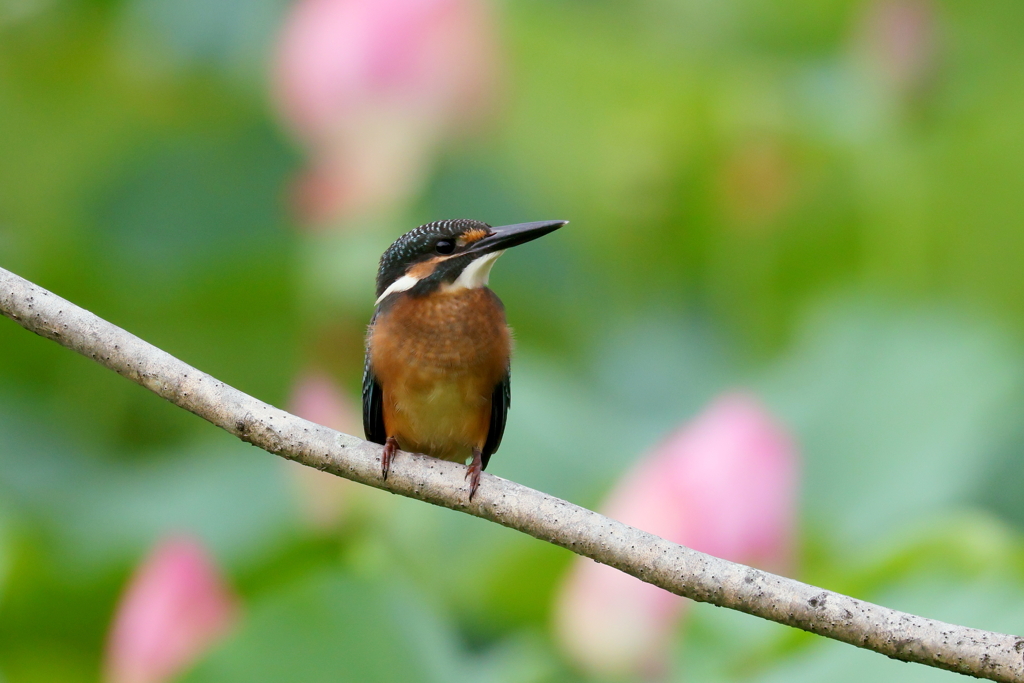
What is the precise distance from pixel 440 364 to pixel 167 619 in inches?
29.1

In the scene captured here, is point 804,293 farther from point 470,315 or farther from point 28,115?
point 28,115

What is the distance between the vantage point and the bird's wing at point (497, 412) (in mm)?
1866

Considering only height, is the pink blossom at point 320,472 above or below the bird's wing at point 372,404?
below

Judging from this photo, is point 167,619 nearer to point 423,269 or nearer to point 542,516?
point 423,269

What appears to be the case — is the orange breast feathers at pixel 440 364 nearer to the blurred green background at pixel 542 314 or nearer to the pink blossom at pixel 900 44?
the blurred green background at pixel 542 314

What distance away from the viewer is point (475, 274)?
1.73m

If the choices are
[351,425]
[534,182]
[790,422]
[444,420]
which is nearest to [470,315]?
[444,420]

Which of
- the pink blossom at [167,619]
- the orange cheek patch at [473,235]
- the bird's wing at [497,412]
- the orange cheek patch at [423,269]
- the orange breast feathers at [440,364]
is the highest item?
the orange cheek patch at [473,235]

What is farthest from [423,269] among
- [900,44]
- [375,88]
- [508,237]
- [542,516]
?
[900,44]

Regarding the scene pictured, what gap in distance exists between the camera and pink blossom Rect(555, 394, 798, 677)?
210 centimetres

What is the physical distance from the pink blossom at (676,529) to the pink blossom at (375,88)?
4.77 feet

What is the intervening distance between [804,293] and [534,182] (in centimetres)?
96

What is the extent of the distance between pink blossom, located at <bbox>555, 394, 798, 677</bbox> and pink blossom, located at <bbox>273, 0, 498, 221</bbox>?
1.45 metres

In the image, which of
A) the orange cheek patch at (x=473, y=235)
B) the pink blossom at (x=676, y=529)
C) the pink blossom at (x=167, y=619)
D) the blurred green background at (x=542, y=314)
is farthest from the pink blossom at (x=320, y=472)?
the orange cheek patch at (x=473, y=235)
